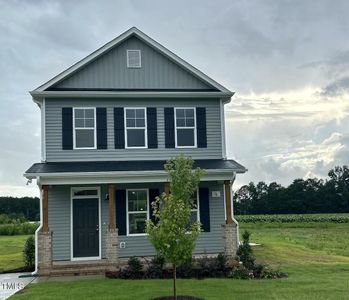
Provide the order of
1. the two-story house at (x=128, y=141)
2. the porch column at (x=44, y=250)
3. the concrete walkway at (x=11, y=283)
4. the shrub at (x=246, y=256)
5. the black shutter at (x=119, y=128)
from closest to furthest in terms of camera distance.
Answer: the concrete walkway at (x=11, y=283)
the shrub at (x=246, y=256)
the porch column at (x=44, y=250)
the two-story house at (x=128, y=141)
the black shutter at (x=119, y=128)

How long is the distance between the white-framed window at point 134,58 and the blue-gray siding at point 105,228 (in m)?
4.46

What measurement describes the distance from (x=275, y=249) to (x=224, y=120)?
255 inches

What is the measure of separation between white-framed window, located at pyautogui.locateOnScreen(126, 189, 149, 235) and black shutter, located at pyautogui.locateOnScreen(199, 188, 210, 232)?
1.95 metres

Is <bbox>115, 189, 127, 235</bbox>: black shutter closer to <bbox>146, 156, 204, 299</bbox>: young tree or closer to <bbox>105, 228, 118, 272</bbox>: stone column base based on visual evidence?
<bbox>105, 228, 118, 272</bbox>: stone column base

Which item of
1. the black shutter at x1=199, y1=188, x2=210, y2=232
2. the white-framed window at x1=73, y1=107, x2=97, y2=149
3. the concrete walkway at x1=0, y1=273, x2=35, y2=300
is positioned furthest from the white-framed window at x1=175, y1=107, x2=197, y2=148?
the concrete walkway at x1=0, y1=273, x2=35, y2=300

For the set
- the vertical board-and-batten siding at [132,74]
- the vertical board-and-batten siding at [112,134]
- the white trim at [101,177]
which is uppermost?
the vertical board-and-batten siding at [132,74]

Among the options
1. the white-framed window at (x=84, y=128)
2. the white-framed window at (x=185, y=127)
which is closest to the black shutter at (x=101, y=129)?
the white-framed window at (x=84, y=128)

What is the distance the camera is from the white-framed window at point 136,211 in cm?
1745

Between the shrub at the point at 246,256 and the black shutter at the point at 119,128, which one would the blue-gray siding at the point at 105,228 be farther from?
the shrub at the point at 246,256

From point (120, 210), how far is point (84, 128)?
3176mm

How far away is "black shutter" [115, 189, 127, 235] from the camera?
17.3m

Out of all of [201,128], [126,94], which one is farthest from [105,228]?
[201,128]

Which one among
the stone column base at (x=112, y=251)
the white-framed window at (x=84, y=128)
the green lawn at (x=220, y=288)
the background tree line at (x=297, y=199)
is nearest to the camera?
the green lawn at (x=220, y=288)

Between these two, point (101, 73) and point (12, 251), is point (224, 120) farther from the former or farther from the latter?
point (12, 251)
